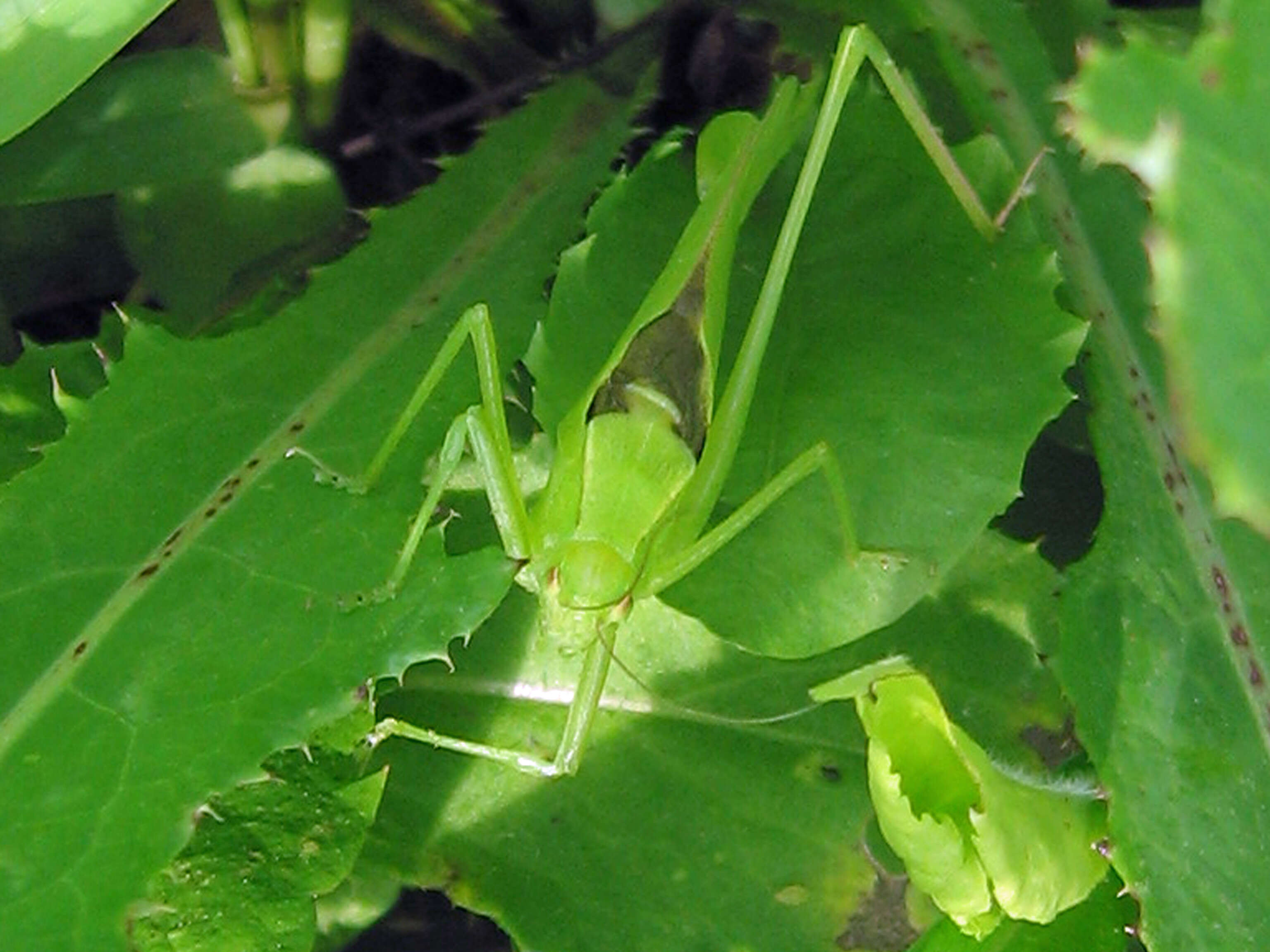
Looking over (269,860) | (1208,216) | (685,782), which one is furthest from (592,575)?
(1208,216)

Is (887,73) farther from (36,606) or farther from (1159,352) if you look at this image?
(36,606)

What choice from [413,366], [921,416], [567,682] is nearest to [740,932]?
[567,682]

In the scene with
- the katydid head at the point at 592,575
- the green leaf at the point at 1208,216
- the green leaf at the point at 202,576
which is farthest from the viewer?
the katydid head at the point at 592,575

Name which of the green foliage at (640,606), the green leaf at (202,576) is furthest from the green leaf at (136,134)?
the green leaf at (202,576)

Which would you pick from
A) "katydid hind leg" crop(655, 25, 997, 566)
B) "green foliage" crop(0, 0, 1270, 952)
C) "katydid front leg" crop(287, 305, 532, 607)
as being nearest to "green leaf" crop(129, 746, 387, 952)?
"green foliage" crop(0, 0, 1270, 952)

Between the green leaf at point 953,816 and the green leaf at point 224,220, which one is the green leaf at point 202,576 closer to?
the green leaf at point 224,220

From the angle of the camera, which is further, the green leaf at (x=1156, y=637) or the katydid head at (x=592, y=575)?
the katydid head at (x=592, y=575)
